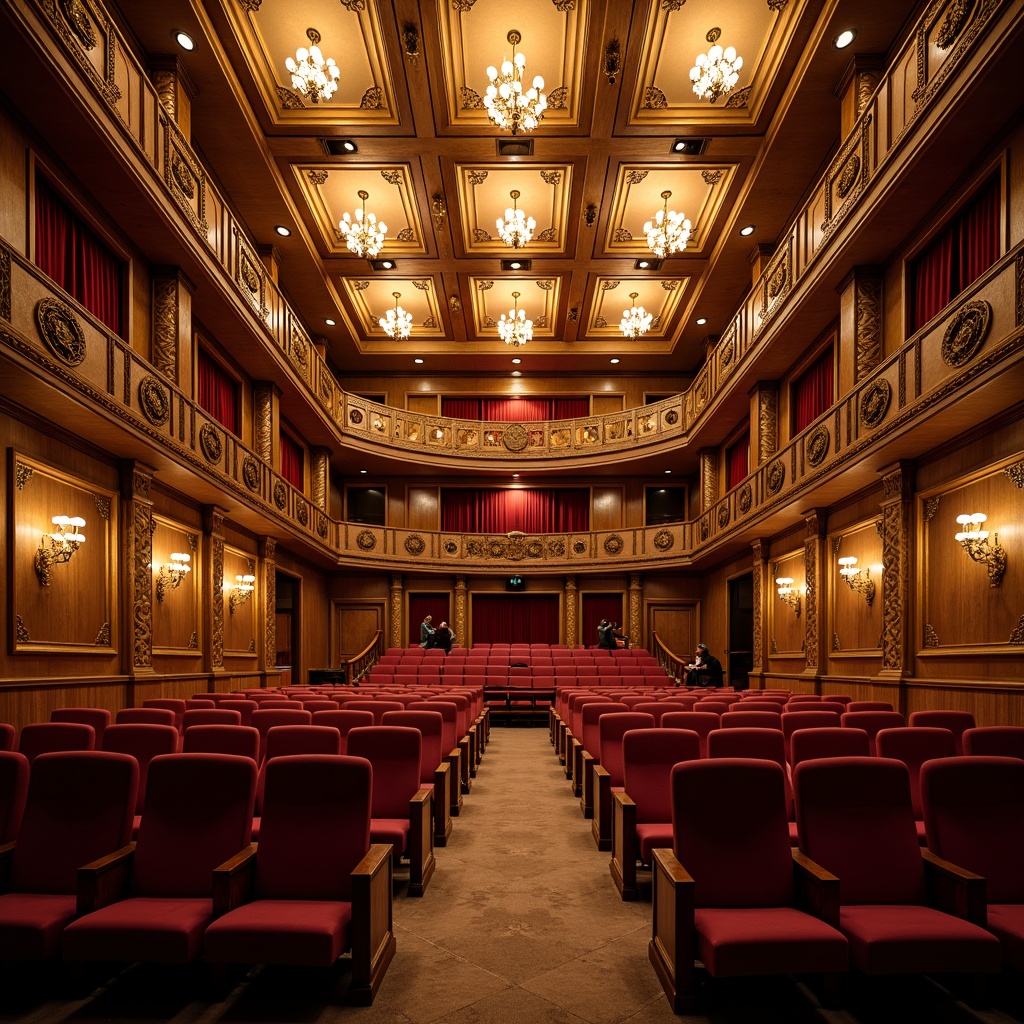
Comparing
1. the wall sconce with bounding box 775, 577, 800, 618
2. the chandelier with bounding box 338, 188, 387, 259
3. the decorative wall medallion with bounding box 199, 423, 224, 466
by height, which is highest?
the chandelier with bounding box 338, 188, 387, 259

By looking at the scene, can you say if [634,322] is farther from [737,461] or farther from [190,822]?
[190,822]

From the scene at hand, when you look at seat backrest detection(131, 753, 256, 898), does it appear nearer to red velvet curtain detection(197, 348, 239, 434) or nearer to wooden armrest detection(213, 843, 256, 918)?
wooden armrest detection(213, 843, 256, 918)

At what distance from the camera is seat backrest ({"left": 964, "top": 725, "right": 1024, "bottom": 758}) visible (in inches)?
152

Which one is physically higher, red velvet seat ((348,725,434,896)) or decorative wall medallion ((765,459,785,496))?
decorative wall medallion ((765,459,785,496))

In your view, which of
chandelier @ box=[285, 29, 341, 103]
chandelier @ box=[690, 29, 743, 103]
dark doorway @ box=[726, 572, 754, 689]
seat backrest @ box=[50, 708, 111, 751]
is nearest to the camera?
seat backrest @ box=[50, 708, 111, 751]

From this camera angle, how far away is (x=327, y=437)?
16.2 meters

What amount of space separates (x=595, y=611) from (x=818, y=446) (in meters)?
10.4

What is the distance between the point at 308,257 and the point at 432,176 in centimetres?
321

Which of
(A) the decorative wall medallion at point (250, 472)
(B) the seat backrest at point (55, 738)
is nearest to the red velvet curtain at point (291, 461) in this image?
(A) the decorative wall medallion at point (250, 472)

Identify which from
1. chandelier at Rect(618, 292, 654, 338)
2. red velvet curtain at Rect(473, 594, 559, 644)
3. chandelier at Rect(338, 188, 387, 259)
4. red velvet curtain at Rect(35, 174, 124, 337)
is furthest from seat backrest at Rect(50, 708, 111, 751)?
red velvet curtain at Rect(473, 594, 559, 644)

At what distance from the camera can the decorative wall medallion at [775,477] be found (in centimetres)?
1063

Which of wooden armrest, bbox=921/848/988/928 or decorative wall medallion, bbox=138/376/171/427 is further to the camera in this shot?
decorative wall medallion, bbox=138/376/171/427

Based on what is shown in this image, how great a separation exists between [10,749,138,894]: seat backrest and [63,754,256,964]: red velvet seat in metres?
0.13

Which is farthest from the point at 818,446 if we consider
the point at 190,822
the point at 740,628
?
the point at 190,822
